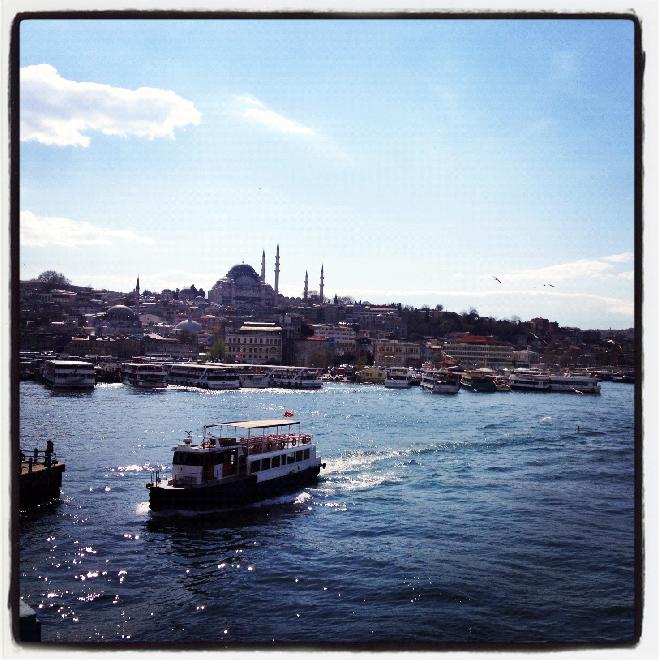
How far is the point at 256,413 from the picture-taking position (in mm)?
14922

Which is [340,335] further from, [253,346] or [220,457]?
[220,457]

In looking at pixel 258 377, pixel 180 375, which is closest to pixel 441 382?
pixel 258 377

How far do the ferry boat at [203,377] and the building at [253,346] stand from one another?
6656mm

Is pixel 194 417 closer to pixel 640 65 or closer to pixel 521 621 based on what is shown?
pixel 521 621

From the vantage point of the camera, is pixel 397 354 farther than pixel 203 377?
Yes

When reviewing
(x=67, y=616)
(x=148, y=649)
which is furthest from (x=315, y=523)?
(x=148, y=649)

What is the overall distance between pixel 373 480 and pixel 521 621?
170 inches

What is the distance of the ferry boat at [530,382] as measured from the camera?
2357cm

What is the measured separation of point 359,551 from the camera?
4.98 metres

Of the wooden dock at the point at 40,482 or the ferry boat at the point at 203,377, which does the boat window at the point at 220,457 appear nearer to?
the wooden dock at the point at 40,482

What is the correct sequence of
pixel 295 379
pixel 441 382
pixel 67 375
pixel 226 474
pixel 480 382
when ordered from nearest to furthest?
pixel 226 474
pixel 67 375
pixel 441 382
pixel 480 382
pixel 295 379

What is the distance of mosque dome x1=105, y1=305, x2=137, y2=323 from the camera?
32188mm

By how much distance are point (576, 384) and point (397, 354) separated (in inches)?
452

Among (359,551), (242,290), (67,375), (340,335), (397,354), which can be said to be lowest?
(359,551)
